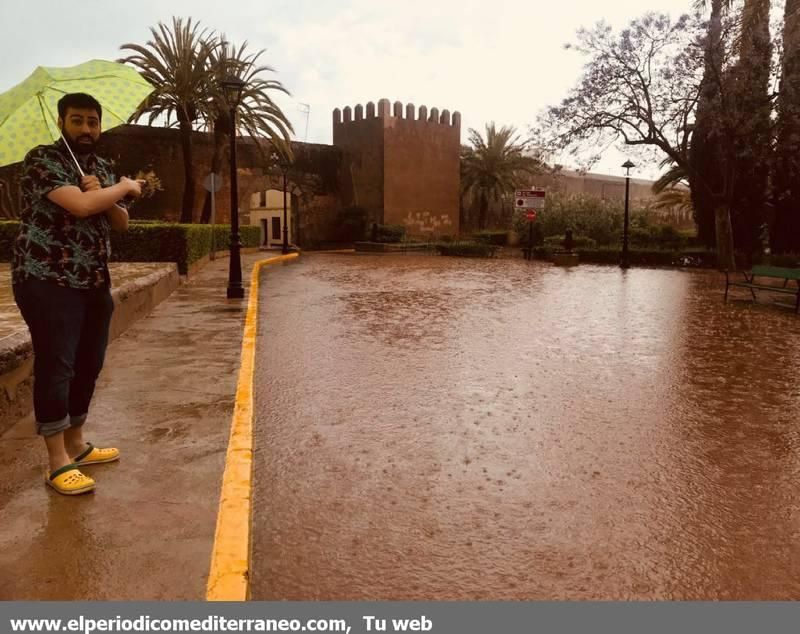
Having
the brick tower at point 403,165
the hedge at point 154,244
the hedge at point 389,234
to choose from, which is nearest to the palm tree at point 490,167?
the brick tower at point 403,165

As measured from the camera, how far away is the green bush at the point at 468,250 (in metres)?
27.9

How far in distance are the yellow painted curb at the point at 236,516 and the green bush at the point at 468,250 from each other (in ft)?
76.2

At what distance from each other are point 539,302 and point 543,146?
11546 millimetres

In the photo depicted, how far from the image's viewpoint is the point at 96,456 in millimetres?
3787

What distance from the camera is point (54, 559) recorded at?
2748 mm

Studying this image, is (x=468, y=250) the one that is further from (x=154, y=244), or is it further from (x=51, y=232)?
(x=51, y=232)

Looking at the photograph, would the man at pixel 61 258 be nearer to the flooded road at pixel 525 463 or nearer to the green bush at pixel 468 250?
the flooded road at pixel 525 463

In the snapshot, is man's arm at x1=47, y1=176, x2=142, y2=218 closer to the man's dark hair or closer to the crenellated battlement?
the man's dark hair

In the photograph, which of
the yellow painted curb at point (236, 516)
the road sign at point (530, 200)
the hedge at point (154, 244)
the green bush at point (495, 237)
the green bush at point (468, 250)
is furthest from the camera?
the green bush at point (495, 237)

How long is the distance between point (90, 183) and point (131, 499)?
58.7 inches

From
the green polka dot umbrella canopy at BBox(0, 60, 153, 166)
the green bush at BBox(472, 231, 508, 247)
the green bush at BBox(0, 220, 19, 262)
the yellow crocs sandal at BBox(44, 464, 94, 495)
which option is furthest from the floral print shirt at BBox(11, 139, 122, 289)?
the green bush at BBox(472, 231, 508, 247)

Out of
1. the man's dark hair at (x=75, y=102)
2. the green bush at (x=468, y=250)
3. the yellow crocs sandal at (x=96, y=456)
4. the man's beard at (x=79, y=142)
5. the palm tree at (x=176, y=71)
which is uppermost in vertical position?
the palm tree at (x=176, y=71)

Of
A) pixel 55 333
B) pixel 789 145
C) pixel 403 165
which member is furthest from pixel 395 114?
pixel 55 333

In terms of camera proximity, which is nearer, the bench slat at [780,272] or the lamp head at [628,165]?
the bench slat at [780,272]
